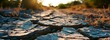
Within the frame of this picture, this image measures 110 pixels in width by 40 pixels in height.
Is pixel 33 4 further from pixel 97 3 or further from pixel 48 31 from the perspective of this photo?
pixel 48 31

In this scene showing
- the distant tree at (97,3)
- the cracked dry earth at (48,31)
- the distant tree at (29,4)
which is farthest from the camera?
the distant tree at (97,3)

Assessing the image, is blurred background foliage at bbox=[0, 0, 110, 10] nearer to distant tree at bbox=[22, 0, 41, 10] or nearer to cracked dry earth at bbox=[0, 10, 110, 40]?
distant tree at bbox=[22, 0, 41, 10]

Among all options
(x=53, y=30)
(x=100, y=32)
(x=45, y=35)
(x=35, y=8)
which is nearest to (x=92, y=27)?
(x=100, y=32)

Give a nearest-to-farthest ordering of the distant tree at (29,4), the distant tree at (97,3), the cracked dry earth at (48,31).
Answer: the cracked dry earth at (48,31)
the distant tree at (29,4)
the distant tree at (97,3)

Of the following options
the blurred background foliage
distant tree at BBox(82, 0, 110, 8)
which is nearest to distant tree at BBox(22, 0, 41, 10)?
the blurred background foliage

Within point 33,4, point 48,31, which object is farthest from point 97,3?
point 48,31

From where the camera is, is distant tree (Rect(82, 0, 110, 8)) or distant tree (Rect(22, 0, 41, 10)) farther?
distant tree (Rect(82, 0, 110, 8))

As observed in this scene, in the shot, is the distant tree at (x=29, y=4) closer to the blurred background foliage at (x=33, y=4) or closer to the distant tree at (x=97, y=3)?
the blurred background foliage at (x=33, y=4)

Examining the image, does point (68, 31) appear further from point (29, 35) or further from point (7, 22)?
point (7, 22)

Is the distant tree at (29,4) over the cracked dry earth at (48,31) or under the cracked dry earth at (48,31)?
over

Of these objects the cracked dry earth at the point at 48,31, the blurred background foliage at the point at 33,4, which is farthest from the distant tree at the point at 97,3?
the cracked dry earth at the point at 48,31

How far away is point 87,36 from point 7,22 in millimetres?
2071

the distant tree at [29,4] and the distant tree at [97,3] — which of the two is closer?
the distant tree at [29,4]

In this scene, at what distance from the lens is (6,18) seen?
604cm
